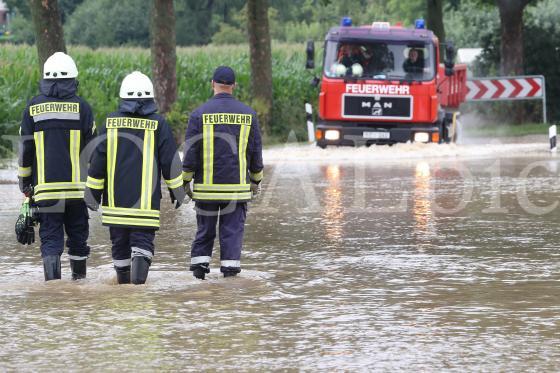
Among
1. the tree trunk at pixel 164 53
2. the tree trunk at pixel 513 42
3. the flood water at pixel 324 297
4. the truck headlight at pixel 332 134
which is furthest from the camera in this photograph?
the tree trunk at pixel 513 42

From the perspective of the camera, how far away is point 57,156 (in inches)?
447

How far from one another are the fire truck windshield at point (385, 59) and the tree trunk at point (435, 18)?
608 inches

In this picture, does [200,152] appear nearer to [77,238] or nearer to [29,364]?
[77,238]

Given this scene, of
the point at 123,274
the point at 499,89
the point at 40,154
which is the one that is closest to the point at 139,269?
the point at 123,274

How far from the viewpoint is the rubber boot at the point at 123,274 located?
1116 cm

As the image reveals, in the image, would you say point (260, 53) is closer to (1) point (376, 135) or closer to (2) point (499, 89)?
(2) point (499, 89)

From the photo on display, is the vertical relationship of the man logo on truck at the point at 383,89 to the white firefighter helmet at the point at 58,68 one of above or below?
below

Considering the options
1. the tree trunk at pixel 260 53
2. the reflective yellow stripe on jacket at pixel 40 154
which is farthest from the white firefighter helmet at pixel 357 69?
the reflective yellow stripe on jacket at pixel 40 154

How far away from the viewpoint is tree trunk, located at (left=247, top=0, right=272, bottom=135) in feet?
117

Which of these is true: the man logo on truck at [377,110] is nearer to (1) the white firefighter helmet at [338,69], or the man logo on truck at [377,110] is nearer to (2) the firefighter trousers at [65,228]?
(1) the white firefighter helmet at [338,69]

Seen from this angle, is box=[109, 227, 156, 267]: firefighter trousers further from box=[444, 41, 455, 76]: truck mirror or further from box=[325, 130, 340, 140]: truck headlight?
box=[444, 41, 455, 76]: truck mirror

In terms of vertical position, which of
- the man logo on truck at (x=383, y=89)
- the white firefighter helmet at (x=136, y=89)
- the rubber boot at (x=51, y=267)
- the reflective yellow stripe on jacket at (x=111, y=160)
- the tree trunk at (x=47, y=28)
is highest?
the tree trunk at (x=47, y=28)

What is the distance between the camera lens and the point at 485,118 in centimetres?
4184

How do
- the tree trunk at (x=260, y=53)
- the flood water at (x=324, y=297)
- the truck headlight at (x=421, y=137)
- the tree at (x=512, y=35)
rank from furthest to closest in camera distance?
the tree at (x=512, y=35) → the tree trunk at (x=260, y=53) → the truck headlight at (x=421, y=137) → the flood water at (x=324, y=297)
